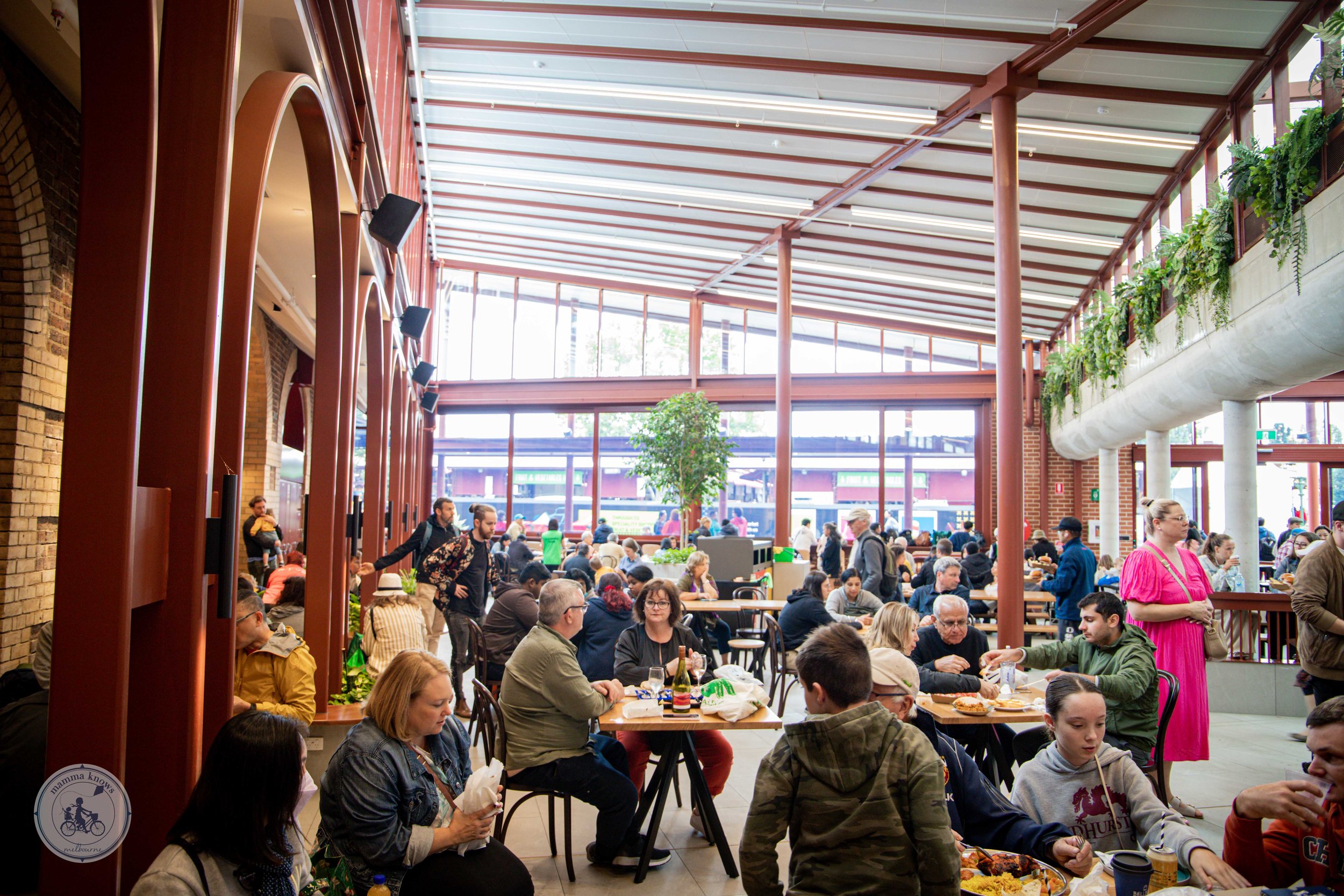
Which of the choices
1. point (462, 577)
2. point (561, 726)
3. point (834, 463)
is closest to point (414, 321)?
point (462, 577)

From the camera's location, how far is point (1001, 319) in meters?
7.85

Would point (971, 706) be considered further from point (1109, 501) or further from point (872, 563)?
point (1109, 501)

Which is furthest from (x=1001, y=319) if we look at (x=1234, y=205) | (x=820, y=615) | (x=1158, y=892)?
(x=1158, y=892)

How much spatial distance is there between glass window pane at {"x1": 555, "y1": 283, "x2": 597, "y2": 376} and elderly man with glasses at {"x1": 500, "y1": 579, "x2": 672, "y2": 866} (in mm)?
14541

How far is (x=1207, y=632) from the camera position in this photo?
478 cm

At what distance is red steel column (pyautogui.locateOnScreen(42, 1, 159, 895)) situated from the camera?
191 cm

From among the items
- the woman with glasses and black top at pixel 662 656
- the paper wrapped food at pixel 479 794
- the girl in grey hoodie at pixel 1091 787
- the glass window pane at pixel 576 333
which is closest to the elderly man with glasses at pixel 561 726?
the woman with glasses and black top at pixel 662 656

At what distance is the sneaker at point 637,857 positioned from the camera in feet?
12.9

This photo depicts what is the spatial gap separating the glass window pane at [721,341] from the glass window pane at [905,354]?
2.85 meters

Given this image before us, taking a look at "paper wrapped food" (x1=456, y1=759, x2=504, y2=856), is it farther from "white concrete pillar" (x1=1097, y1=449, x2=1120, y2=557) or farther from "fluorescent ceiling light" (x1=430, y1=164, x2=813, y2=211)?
"white concrete pillar" (x1=1097, y1=449, x2=1120, y2=557)

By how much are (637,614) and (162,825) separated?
112 inches

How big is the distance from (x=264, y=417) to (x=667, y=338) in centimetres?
925

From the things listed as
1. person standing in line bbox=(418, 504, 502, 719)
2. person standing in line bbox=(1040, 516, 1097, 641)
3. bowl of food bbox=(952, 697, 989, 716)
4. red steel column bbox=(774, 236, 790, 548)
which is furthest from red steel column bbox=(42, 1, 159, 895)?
red steel column bbox=(774, 236, 790, 548)

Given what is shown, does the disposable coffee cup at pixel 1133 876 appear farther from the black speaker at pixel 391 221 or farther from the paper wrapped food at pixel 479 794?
the black speaker at pixel 391 221
